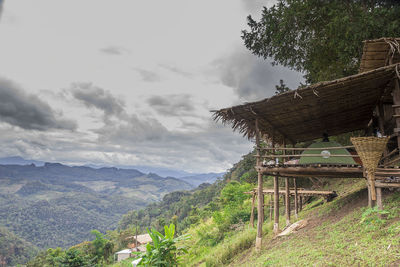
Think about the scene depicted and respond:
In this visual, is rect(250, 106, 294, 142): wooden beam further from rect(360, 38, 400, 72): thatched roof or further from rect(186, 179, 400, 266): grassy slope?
rect(360, 38, 400, 72): thatched roof

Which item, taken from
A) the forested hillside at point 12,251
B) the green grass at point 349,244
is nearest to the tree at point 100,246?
the green grass at point 349,244

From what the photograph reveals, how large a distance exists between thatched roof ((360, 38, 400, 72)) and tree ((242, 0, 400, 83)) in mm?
1021

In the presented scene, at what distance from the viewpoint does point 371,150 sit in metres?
4.12

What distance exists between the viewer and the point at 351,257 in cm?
360

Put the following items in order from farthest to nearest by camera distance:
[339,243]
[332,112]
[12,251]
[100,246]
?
[12,251], [100,246], [332,112], [339,243]

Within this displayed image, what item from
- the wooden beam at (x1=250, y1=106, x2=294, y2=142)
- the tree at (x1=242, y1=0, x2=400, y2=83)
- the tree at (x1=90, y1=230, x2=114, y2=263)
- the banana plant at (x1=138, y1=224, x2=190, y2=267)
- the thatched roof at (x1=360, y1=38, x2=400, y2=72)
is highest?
the tree at (x1=242, y1=0, x2=400, y2=83)

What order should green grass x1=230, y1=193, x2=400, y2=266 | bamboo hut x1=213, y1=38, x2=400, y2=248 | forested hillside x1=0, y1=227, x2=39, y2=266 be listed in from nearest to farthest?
green grass x1=230, y1=193, x2=400, y2=266
bamboo hut x1=213, y1=38, x2=400, y2=248
forested hillside x1=0, y1=227, x2=39, y2=266

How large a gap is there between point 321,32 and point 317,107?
14.5ft

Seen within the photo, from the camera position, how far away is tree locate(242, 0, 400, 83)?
24.5 feet

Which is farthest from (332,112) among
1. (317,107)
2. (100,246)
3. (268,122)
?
(100,246)

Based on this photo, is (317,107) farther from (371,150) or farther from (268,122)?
(371,150)

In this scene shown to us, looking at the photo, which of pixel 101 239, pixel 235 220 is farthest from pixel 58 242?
pixel 235 220

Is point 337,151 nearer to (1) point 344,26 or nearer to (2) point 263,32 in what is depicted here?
(1) point 344,26

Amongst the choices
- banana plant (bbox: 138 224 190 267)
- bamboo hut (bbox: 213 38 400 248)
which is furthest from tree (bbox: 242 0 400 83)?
banana plant (bbox: 138 224 190 267)
